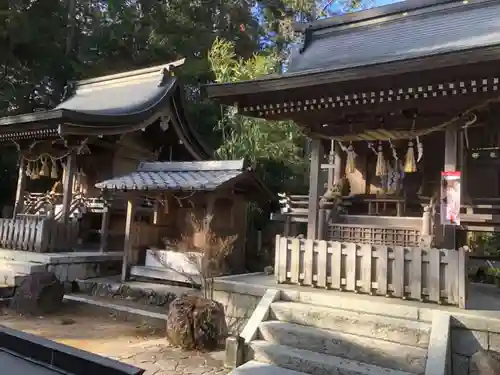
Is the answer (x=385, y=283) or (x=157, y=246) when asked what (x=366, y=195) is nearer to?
(x=385, y=283)

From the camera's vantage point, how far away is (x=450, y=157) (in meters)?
7.01

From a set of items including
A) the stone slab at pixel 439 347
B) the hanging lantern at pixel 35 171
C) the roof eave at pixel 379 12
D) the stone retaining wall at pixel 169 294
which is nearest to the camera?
the stone slab at pixel 439 347

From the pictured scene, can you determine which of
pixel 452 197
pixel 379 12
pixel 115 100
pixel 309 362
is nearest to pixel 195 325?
pixel 309 362

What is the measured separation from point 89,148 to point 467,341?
11.5 metres

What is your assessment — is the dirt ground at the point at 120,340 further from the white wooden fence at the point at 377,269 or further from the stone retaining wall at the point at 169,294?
the white wooden fence at the point at 377,269

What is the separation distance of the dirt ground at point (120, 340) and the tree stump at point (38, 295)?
0.25 metres

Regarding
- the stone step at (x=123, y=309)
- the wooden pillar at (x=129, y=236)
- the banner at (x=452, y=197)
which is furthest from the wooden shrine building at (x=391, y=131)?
the wooden pillar at (x=129, y=236)

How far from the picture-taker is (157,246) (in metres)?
11.1

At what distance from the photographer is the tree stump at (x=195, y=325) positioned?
19.6ft

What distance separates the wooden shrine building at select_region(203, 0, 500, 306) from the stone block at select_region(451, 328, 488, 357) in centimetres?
64

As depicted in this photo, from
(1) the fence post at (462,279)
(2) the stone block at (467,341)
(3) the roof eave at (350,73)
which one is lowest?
(2) the stone block at (467,341)

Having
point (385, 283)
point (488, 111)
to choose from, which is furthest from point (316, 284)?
point (488, 111)

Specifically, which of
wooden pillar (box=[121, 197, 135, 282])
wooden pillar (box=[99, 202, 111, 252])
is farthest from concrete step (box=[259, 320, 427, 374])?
wooden pillar (box=[99, 202, 111, 252])

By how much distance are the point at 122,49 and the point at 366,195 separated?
1565 centimetres
